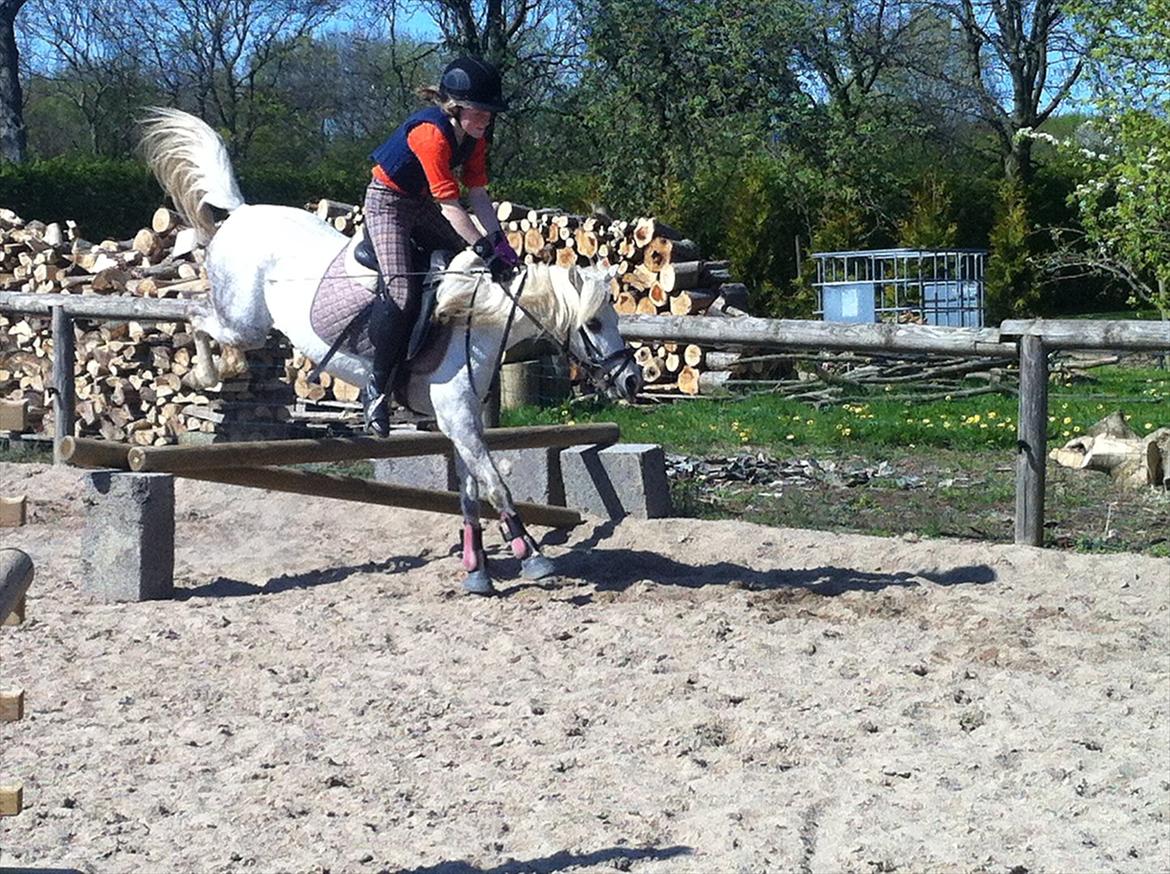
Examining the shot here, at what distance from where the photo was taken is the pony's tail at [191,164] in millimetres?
7543

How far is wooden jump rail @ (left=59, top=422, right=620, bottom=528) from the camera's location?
644cm

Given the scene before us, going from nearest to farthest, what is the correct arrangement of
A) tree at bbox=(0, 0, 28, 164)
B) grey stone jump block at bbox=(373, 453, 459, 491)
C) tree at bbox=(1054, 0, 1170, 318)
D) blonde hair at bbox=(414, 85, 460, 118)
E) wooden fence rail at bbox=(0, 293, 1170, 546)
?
1. blonde hair at bbox=(414, 85, 460, 118)
2. wooden fence rail at bbox=(0, 293, 1170, 546)
3. grey stone jump block at bbox=(373, 453, 459, 491)
4. tree at bbox=(1054, 0, 1170, 318)
5. tree at bbox=(0, 0, 28, 164)

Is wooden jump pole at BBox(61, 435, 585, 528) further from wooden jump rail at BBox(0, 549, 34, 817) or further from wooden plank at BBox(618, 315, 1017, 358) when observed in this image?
wooden jump rail at BBox(0, 549, 34, 817)

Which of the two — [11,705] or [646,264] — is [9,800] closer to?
[11,705]

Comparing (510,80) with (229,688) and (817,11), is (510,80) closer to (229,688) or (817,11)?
(817,11)

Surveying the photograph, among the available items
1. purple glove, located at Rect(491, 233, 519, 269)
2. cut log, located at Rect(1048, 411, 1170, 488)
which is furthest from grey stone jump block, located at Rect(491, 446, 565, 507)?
cut log, located at Rect(1048, 411, 1170, 488)

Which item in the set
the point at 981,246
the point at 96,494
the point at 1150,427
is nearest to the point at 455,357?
the point at 96,494

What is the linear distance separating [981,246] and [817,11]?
5482 millimetres

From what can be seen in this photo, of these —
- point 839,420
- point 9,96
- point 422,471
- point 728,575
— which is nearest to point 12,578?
point 728,575

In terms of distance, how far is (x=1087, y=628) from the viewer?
228 inches

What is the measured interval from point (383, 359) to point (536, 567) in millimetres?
1095

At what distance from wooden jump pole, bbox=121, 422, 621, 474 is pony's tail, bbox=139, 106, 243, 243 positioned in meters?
1.31

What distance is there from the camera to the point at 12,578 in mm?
2455

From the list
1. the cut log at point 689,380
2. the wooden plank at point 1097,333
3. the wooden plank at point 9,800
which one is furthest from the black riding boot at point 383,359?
the cut log at point 689,380
